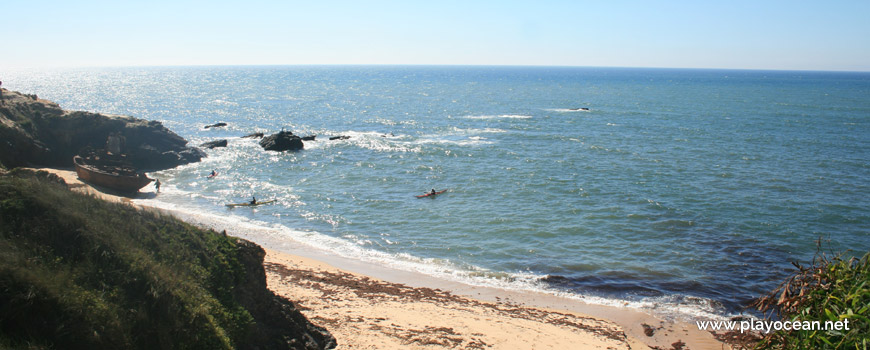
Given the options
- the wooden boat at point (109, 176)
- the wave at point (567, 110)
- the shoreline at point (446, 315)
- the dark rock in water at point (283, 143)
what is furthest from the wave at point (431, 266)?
the wave at point (567, 110)

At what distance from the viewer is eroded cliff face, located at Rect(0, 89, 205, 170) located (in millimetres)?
34669

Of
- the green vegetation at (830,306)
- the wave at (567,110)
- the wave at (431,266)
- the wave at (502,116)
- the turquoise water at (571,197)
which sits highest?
the green vegetation at (830,306)

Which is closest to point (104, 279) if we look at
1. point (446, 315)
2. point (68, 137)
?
point (446, 315)

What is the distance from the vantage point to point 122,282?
891 centimetres

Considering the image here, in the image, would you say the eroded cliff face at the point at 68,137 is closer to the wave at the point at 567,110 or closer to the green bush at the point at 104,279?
the green bush at the point at 104,279

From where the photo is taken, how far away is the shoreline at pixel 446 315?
14.1 m

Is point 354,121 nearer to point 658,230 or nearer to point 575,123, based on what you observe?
point 575,123

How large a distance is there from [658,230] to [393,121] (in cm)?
5092

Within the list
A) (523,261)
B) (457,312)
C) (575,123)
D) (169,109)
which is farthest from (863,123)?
(169,109)

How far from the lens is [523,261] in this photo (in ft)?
75.3

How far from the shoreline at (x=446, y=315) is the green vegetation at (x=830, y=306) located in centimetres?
847

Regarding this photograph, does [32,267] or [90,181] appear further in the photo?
[90,181]

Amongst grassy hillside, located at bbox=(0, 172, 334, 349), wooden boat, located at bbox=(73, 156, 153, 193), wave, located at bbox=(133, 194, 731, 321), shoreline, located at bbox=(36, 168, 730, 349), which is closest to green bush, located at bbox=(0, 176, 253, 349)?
grassy hillside, located at bbox=(0, 172, 334, 349)

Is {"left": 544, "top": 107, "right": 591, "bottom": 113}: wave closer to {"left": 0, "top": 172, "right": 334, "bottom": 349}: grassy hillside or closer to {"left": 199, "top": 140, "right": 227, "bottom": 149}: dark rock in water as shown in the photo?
{"left": 199, "top": 140, "right": 227, "bottom": 149}: dark rock in water
